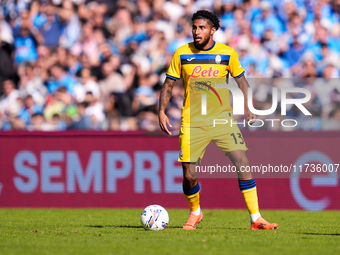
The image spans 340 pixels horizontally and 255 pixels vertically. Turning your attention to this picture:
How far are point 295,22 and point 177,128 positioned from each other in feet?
15.0

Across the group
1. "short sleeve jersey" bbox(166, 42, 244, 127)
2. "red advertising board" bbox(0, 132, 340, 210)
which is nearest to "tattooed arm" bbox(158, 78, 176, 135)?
"short sleeve jersey" bbox(166, 42, 244, 127)

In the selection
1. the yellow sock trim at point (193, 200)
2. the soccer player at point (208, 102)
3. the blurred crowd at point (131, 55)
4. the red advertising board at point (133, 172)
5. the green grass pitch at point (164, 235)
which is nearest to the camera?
the green grass pitch at point (164, 235)

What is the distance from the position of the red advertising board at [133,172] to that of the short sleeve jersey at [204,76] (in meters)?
3.63

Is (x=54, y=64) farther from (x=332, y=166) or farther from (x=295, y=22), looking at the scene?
(x=332, y=166)

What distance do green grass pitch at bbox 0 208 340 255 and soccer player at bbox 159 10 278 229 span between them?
681 millimetres

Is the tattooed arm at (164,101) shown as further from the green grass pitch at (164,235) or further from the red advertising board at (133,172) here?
the red advertising board at (133,172)

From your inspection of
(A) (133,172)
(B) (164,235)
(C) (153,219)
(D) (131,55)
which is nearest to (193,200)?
(C) (153,219)

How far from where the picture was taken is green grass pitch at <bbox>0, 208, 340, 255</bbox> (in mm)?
4945

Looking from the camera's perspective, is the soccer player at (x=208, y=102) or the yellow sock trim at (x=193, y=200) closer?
the soccer player at (x=208, y=102)

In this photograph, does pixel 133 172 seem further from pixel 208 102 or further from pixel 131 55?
pixel 208 102

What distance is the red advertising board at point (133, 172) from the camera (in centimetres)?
989

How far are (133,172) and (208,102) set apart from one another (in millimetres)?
4026

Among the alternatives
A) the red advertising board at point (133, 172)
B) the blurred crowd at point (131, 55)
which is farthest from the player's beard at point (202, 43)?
the red advertising board at point (133, 172)

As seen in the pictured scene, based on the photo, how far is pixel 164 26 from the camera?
43.3 ft
